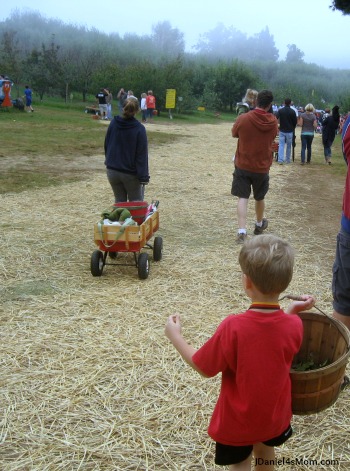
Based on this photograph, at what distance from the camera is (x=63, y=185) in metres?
9.95

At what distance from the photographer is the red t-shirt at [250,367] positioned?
197 centimetres

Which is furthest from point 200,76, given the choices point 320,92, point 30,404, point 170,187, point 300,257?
point 30,404

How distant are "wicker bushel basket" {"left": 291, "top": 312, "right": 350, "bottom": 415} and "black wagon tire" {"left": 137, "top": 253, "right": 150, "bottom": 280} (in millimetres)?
2723

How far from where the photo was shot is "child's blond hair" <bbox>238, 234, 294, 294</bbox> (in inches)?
78.4

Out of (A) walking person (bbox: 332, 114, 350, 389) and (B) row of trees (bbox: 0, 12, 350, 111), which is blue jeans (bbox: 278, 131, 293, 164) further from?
(B) row of trees (bbox: 0, 12, 350, 111)

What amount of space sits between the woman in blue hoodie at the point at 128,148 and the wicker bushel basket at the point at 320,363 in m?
3.58

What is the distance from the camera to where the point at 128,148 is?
5.75 m

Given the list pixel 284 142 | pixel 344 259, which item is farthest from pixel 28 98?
pixel 344 259

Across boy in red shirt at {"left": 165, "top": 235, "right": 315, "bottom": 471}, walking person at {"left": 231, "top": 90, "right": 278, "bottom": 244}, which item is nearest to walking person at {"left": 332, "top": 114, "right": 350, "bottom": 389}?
boy in red shirt at {"left": 165, "top": 235, "right": 315, "bottom": 471}

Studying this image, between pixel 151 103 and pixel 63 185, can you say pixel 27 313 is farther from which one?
pixel 151 103

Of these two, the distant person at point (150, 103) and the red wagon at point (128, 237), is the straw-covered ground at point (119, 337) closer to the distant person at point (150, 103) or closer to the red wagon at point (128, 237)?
the red wagon at point (128, 237)

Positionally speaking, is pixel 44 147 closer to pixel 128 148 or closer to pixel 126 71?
pixel 128 148

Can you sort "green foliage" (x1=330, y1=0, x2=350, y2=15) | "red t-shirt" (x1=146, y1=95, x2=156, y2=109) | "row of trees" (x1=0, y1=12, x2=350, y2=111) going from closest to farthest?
"green foliage" (x1=330, y1=0, x2=350, y2=15) → "red t-shirt" (x1=146, y1=95, x2=156, y2=109) → "row of trees" (x1=0, y1=12, x2=350, y2=111)

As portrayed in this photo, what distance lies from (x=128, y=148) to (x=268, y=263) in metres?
4.03
